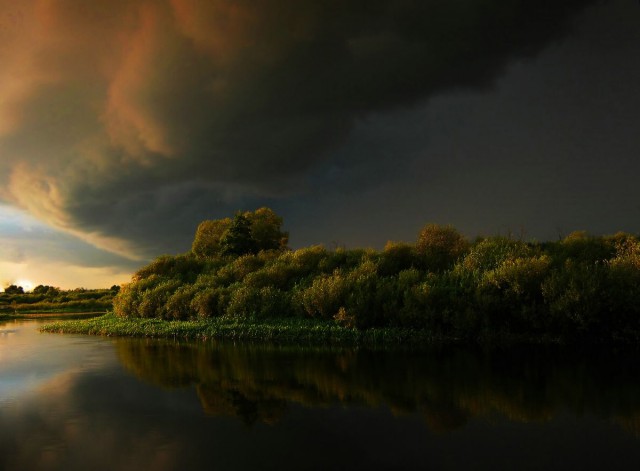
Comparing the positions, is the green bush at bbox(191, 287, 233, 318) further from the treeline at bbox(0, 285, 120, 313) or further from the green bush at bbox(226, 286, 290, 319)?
the treeline at bbox(0, 285, 120, 313)

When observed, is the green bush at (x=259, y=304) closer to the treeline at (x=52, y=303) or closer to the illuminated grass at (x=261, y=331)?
the illuminated grass at (x=261, y=331)

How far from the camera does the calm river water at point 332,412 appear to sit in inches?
347

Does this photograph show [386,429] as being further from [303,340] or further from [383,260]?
[383,260]

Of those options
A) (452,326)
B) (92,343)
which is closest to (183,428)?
(452,326)

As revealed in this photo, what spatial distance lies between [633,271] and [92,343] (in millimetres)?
28274

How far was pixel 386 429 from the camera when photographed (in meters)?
10.1

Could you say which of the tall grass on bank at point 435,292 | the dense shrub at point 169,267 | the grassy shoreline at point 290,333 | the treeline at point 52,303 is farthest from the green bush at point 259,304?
the treeline at point 52,303

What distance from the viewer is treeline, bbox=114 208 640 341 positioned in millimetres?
20094

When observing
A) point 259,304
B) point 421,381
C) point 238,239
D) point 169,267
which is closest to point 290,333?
point 259,304

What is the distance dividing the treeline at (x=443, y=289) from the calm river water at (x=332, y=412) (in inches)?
94.7

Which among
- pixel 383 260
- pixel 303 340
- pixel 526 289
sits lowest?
pixel 303 340

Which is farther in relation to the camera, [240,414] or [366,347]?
[366,347]

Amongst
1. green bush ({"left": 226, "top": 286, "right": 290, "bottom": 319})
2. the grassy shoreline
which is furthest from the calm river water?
green bush ({"left": 226, "top": 286, "right": 290, "bottom": 319})

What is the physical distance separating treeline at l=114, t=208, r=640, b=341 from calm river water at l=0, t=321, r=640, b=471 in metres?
2.41
